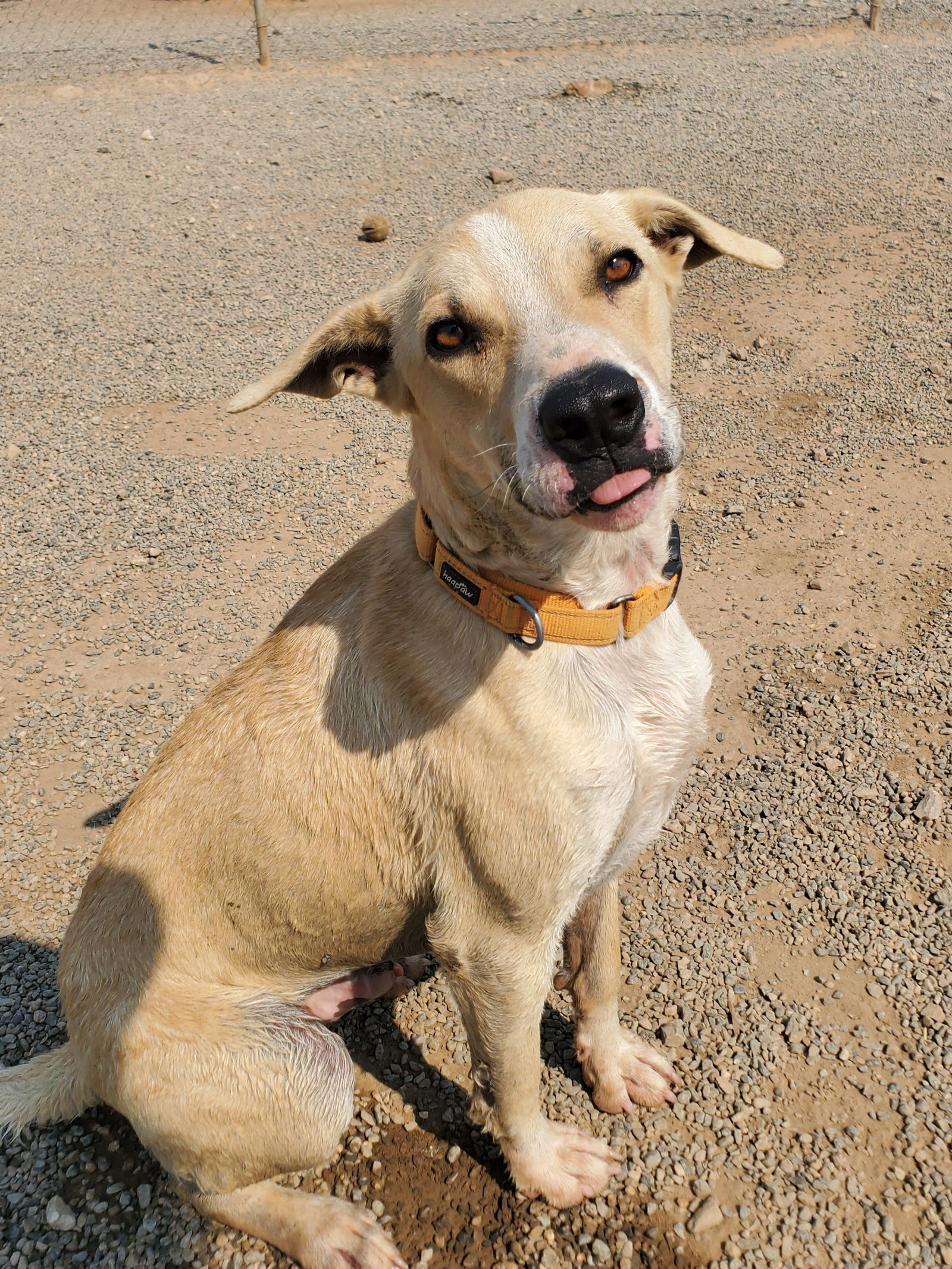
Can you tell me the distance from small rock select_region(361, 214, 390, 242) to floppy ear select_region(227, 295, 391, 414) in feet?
22.7

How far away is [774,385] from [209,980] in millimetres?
5683

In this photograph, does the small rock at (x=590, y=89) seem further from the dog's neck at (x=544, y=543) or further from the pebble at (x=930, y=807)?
the dog's neck at (x=544, y=543)

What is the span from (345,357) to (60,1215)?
2.86 metres

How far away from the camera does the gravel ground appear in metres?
3.07

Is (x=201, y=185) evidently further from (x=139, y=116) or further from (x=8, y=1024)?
(x=8, y=1024)

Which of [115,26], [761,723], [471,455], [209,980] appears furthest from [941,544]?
[115,26]

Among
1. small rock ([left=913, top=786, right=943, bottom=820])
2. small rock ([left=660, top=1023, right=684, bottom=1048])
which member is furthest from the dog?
small rock ([left=913, top=786, right=943, bottom=820])

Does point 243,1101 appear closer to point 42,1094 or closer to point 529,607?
point 42,1094

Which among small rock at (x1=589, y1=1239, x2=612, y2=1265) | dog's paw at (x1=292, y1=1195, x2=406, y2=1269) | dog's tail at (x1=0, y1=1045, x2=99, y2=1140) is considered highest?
dog's tail at (x1=0, y1=1045, x2=99, y2=1140)

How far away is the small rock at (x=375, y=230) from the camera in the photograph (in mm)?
9094

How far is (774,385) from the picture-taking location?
679 centimetres

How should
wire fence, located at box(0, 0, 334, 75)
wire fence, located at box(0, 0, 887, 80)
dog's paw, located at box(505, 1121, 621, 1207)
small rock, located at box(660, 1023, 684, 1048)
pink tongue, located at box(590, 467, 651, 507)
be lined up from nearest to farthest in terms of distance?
pink tongue, located at box(590, 467, 651, 507), dog's paw, located at box(505, 1121, 621, 1207), small rock, located at box(660, 1023, 684, 1048), wire fence, located at box(0, 0, 887, 80), wire fence, located at box(0, 0, 334, 75)

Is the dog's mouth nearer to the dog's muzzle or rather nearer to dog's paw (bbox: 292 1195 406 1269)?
the dog's muzzle

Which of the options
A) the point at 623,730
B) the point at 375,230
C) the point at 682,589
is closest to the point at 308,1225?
the point at 623,730
